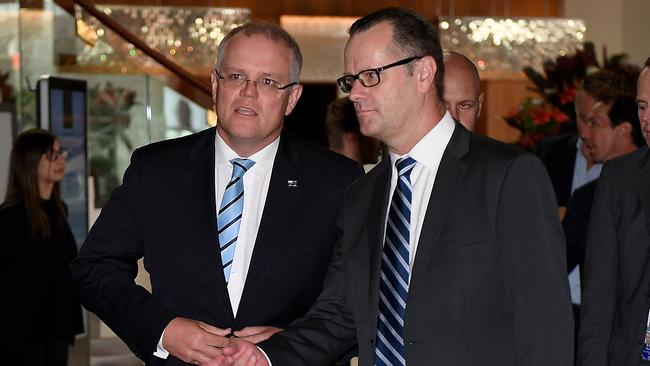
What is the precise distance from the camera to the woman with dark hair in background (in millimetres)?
6160

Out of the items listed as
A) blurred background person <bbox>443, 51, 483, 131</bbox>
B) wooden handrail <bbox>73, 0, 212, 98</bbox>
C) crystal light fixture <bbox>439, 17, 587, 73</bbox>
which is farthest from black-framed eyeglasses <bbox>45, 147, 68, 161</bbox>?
crystal light fixture <bbox>439, 17, 587, 73</bbox>

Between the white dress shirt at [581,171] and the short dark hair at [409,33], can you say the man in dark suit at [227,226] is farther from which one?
the white dress shirt at [581,171]

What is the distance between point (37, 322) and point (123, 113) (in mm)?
2272

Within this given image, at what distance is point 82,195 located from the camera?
7301 millimetres

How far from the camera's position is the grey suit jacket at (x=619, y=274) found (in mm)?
2963

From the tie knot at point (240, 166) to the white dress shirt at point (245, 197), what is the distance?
0.05 feet

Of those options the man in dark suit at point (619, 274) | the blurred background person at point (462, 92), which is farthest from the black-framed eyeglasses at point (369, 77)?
the blurred background person at point (462, 92)

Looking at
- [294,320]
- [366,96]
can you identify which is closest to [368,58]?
[366,96]

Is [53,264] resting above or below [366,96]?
below

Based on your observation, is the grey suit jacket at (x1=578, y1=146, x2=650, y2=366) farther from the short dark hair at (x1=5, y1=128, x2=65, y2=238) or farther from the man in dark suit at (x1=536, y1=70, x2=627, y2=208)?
the short dark hair at (x1=5, y1=128, x2=65, y2=238)

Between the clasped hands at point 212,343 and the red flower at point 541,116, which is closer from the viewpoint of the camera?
the clasped hands at point 212,343

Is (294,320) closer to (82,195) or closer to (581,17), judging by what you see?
(82,195)

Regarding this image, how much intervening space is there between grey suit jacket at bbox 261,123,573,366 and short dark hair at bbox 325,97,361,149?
1.60 metres

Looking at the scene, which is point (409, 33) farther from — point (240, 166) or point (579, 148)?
point (579, 148)
